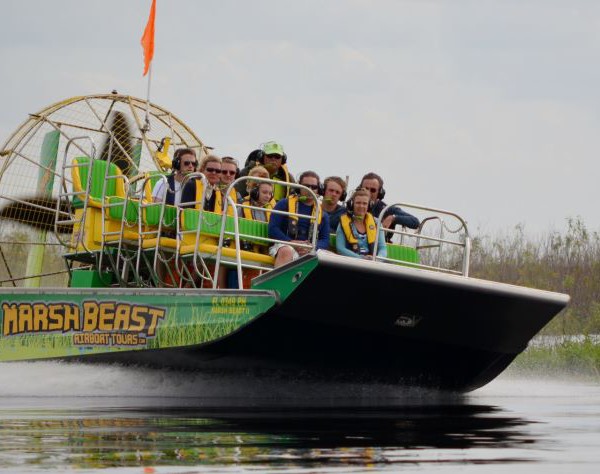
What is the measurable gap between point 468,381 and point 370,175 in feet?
7.25

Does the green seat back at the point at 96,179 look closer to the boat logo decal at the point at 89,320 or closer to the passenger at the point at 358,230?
the boat logo decal at the point at 89,320

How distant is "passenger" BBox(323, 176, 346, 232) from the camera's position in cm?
1286

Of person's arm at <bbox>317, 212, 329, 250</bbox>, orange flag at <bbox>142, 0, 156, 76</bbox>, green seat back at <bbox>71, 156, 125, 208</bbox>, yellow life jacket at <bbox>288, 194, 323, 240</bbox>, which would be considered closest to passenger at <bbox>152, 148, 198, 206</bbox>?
green seat back at <bbox>71, 156, 125, 208</bbox>

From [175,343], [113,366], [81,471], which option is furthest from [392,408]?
[81,471]

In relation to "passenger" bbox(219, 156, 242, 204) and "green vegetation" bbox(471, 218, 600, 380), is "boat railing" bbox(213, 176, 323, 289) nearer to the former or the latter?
"passenger" bbox(219, 156, 242, 204)

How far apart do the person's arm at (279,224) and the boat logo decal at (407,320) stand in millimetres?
1200

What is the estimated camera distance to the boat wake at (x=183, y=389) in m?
12.5

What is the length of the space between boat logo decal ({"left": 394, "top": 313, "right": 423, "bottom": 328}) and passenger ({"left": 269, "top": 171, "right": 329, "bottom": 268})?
966 millimetres

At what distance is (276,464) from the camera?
638cm

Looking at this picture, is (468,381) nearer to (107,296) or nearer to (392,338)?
(392,338)

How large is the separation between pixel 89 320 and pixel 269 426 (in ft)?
15.4

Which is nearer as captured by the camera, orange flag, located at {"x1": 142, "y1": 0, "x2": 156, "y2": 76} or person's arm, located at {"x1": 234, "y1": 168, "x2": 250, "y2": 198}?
person's arm, located at {"x1": 234, "y1": 168, "x2": 250, "y2": 198}

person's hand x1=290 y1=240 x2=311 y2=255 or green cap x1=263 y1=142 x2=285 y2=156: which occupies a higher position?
green cap x1=263 y1=142 x2=285 y2=156

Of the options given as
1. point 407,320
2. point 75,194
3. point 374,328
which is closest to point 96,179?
point 75,194
